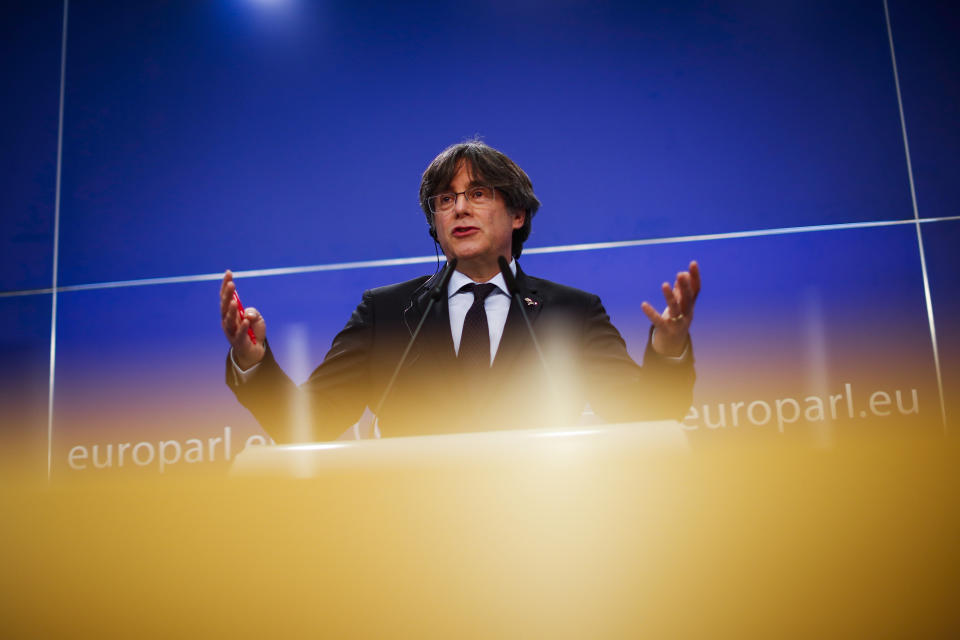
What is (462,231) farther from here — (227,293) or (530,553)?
(530,553)

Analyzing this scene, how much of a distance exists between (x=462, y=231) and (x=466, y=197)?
0.09 meters

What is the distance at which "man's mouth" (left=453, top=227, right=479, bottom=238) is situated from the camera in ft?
5.25

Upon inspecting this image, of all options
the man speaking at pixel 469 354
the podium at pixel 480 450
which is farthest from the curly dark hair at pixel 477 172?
the podium at pixel 480 450

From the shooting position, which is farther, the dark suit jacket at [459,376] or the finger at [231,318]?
the dark suit jacket at [459,376]

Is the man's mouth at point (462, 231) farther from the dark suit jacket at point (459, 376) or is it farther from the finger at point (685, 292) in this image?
the finger at point (685, 292)

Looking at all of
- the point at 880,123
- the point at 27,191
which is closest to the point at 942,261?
the point at 880,123

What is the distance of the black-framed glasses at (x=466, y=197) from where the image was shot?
5.37 feet

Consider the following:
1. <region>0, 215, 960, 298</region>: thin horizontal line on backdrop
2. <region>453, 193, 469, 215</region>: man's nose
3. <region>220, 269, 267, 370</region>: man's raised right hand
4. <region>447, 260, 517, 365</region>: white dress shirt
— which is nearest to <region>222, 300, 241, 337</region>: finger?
<region>220, 269, 267, 370</region>: man's raised right hand

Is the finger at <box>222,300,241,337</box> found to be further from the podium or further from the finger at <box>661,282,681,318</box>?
the finger at <box>661,282,681,318</box>

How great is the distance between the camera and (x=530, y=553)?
54 cm

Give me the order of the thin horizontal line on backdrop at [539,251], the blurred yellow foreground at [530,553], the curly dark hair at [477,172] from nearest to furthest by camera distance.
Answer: the blurred yellow foreground at [530,553] → the curly dark hair at [477,172] → the thin horizontal line on backdrop at [539,251]

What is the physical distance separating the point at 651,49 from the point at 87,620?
233cm

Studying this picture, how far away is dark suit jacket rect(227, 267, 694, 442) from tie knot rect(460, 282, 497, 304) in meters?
0.07

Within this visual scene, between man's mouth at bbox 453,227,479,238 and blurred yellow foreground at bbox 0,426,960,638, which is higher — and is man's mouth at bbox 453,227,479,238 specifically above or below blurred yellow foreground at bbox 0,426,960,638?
above
